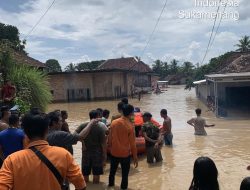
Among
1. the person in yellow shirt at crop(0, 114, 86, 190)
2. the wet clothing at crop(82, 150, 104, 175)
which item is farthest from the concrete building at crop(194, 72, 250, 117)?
the person in yellow shirt at crop(0, 114, 86, 190)

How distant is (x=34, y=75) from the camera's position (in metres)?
16.2

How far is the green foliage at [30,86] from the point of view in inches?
609

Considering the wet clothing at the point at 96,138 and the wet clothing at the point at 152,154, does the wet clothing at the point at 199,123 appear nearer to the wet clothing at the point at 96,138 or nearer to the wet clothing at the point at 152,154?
the wet clothing at the point at 152,154

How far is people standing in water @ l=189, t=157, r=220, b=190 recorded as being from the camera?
9.65ft

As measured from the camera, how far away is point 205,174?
2.96m

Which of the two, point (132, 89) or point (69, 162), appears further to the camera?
point (132, 89)

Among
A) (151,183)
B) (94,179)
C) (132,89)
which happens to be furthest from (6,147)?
(132,89)

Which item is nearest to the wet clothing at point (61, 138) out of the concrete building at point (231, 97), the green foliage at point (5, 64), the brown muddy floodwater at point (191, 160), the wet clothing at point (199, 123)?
the brown muddy floodwater at point (191, 160)

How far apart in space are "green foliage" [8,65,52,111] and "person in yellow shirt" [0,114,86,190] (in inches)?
489

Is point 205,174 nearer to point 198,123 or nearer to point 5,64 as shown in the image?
point 198,123

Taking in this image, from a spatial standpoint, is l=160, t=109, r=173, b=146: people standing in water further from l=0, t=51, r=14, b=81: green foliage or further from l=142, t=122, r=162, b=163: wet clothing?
l=0, t=51, r=14, b=81: green foliage

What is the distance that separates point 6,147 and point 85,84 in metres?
36.1

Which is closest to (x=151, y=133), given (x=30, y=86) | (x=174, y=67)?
(x=30, y=86)

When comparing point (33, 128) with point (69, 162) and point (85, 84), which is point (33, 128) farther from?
point (85, 84)
